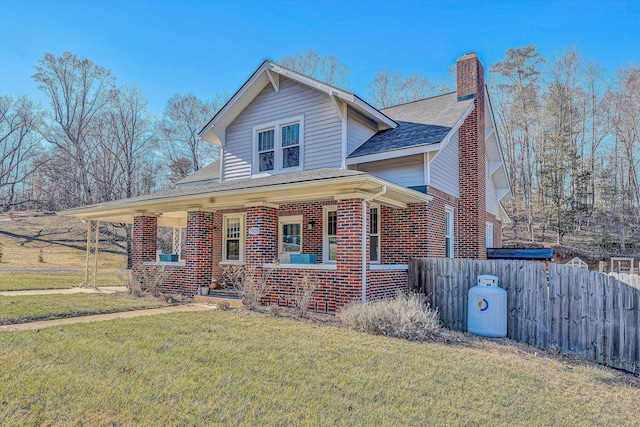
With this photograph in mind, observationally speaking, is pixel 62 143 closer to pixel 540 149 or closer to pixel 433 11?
pixel 433 11

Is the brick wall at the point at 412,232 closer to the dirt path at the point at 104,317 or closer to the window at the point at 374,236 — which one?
the window at the point at 374,236

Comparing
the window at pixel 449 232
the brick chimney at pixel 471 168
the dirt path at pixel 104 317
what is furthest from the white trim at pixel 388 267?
the dirt path at pixel 104 317

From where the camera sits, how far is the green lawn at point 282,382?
3.73m

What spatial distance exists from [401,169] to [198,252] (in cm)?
649

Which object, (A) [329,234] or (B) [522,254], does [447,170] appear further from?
(B) [522,254]

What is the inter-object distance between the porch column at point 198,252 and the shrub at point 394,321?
597 cm

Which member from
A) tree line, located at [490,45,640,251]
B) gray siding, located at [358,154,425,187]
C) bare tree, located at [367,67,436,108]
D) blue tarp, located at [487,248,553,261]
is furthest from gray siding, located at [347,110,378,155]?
tree line, located at [490,45,640,251]

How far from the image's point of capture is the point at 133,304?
10109 millimetres

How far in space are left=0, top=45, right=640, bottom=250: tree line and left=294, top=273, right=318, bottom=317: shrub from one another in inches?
848

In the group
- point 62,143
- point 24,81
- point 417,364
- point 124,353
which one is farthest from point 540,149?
point 24,81

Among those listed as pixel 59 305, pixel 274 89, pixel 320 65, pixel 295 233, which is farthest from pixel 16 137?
pixel 295 233

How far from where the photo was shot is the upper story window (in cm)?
1238

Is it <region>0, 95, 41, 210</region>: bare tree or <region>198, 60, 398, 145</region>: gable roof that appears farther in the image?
<region>0, 95, 41, 210</region>: bare tree

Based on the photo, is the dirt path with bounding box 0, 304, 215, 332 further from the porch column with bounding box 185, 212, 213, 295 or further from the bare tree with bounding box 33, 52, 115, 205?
the bare tree with bounding box 33, 52, 115, 205
